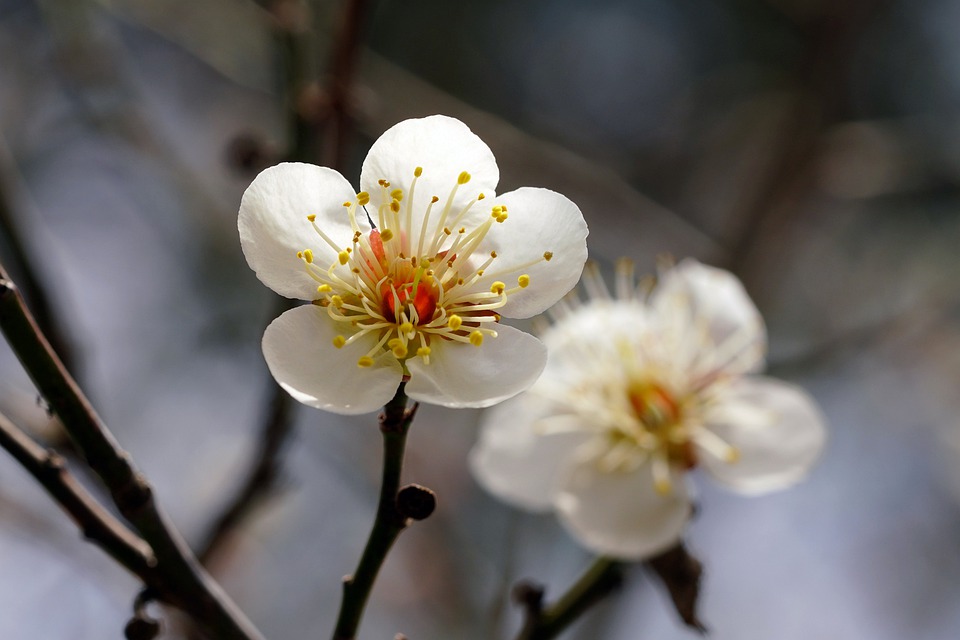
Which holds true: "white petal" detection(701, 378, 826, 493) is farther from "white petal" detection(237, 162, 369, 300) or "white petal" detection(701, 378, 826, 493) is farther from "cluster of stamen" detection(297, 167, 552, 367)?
"white petal" detection(237, 162, 369, 300)

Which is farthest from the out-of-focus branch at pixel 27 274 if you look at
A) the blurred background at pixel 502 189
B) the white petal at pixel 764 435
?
the white petal at pixel 764 435

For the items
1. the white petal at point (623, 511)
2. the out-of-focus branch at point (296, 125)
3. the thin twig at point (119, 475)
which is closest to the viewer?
the thin twig at point (119, 475)

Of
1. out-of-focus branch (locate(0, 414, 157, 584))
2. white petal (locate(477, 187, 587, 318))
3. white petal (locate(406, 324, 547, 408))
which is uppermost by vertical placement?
white petal (locate(477, 187, 587, 318))

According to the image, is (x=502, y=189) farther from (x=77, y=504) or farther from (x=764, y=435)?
(x=77, y=504)

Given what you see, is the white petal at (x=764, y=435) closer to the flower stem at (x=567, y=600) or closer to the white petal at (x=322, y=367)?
the flower stem at (x=567, y=600)

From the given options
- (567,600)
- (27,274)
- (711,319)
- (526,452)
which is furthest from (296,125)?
(567,600)

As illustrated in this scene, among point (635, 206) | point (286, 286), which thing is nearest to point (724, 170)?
point (635, 206)

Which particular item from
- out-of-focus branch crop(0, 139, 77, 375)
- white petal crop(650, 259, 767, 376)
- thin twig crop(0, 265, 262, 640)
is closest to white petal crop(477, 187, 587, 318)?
thin twig crop(0, 265, 262, 640)
